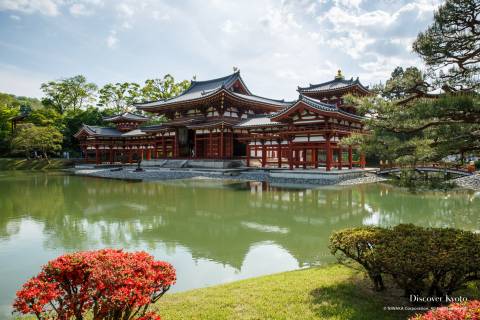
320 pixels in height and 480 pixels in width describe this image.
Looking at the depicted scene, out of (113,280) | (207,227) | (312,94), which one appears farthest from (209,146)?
(113,280)

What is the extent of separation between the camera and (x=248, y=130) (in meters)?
27.3

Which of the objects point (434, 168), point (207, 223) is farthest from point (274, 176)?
point (207, 223)

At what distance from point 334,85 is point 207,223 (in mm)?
22664

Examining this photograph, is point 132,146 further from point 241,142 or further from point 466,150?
point 466,150

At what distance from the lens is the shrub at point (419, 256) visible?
3.63 m

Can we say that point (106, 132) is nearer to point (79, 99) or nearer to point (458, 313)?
point (79, 99)

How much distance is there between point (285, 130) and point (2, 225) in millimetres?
17483

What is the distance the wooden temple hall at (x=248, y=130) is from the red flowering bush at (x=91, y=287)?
1833 centimetres

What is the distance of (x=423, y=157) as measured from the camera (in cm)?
567

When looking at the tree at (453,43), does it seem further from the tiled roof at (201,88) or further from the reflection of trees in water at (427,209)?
the tiled roof at (201,88)

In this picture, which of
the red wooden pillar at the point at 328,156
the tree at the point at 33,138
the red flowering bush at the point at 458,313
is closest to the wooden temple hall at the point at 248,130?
the red wooden pillar at the point at 328,156

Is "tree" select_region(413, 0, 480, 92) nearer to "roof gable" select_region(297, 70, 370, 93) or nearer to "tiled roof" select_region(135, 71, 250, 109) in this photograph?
"roof gable" select_region(297, 70, 370, 93)

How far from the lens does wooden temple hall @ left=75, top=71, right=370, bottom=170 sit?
21203mm

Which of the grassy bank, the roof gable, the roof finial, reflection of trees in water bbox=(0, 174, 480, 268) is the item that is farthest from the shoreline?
the grassy bank
